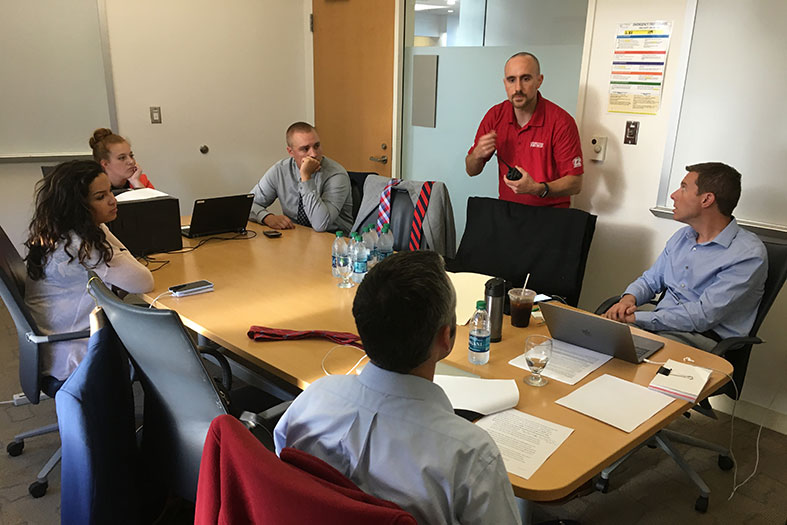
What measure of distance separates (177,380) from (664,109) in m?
2.69

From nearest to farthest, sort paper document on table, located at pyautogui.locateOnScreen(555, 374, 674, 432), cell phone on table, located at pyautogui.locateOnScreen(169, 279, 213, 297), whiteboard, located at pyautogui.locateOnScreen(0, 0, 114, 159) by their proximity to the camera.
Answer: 1. paper document on table, located at pyautogui.locateOnScreen(555, 374, 674, 432)
2. cell phone on table, located at pyautogui.locateOnScreen(169, 279, 213, 297)
3. whiteboard, located at pyautogui.locateOnScreen(0, 0, 114, 159)

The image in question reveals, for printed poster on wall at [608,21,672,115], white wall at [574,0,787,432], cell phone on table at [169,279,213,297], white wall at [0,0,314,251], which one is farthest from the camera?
white wall at [0,0,314,251]

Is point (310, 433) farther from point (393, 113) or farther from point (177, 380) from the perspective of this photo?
point (393, 113)

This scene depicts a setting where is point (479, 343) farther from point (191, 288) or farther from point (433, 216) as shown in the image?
point (433, 216)

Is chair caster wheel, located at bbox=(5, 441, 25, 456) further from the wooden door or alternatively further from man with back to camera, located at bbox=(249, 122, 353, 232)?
the wooden door

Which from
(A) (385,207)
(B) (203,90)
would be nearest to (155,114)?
(B) (203,90)

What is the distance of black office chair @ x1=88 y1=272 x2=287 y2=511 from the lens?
1506 millimetres

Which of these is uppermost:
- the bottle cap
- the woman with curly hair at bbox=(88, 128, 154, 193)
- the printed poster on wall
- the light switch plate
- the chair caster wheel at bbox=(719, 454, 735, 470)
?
the printed poster on wall

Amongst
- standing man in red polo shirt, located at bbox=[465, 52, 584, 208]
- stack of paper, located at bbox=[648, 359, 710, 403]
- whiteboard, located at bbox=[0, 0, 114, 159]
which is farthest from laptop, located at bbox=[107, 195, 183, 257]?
stack of paper, located at bbox=[648, 359, 710, 403]

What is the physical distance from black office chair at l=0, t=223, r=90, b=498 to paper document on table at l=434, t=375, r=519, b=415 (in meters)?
1.40

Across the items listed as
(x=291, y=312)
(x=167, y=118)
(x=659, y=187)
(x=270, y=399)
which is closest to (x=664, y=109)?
(x=659, y=187)

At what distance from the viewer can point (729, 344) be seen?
2217mm

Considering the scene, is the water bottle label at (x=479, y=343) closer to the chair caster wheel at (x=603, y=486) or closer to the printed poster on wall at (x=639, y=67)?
the chair caster wheel at (x=603, y=486)

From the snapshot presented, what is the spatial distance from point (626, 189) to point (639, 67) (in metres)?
0.64
